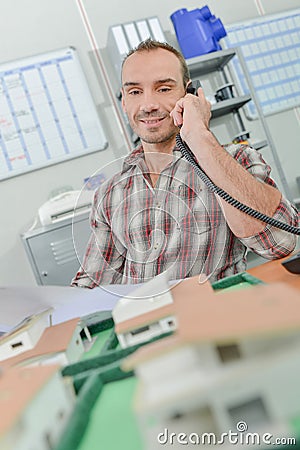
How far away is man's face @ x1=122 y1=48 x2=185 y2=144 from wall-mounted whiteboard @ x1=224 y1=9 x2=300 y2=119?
6.21ft

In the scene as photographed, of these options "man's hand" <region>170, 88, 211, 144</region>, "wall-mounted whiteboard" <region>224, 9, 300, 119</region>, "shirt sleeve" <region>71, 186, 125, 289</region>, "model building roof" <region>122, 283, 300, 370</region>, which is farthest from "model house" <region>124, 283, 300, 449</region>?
"wall-mounted whiteboard" <region>224, 9, 300, 119</region>

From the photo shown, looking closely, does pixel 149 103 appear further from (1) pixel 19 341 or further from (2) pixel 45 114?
(2) pixel 45 114

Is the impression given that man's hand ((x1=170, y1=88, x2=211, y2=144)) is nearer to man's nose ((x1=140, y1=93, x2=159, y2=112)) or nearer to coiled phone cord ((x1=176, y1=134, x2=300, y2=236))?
coiled phone cord ((x1=176, y1=134, x2=300, y2=236))

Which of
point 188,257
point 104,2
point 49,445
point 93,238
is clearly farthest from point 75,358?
point 104,2

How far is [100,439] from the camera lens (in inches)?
15.2

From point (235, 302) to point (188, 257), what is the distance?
91cm

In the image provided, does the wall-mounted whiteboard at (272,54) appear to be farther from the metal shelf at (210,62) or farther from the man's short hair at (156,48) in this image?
the man's short hair at (156,48)

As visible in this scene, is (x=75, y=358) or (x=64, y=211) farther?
(x=64, y=211)

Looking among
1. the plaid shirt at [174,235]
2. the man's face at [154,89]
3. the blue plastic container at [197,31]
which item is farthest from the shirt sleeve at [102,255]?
the blue plastic container at [197,31]

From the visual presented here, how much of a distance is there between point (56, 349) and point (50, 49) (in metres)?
Result: 2.63

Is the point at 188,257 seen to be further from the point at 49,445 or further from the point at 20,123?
the point at 20,123

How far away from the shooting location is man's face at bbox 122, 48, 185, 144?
1420 millimetres

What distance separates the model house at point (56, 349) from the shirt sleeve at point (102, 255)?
24.6 inches

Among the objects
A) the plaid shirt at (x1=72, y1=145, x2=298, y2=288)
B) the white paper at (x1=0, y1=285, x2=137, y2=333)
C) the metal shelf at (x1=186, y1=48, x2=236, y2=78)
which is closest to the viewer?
the white paper at (x1=0, y1=285, x2=137, y2=333)
